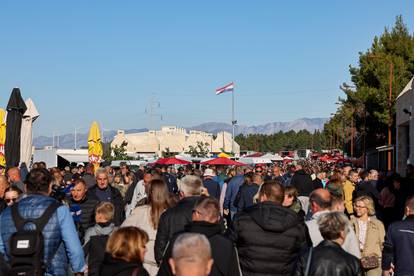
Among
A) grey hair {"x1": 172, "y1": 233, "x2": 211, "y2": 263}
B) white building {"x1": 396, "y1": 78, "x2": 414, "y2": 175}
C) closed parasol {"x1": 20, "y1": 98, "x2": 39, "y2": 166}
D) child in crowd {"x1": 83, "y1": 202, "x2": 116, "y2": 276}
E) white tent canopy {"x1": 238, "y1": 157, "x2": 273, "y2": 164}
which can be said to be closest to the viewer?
grey hair {"x1": 172, "y1": 233, "x2": 211, "y2": 263}

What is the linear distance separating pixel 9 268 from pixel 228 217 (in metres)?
10.6

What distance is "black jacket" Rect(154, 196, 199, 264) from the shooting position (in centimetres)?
643

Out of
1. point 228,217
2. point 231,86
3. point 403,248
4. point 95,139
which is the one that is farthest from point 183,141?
point 403,248

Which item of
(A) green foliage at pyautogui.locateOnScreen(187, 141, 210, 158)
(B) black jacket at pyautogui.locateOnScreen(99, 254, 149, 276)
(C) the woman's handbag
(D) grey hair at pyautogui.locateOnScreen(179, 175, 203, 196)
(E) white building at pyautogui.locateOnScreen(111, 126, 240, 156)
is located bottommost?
(C) the woman's handbag

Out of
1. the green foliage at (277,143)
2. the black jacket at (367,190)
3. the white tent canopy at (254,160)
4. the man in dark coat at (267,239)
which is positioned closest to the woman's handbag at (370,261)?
the man in dark coat at (267,239)

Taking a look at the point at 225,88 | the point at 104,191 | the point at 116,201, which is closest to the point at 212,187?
the point at 116,201

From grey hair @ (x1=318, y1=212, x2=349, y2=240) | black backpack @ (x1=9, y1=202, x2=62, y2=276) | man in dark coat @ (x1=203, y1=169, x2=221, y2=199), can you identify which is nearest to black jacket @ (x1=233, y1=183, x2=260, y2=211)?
man in dark coat @ (x1=203, y1=169, x2=221, y2=199)

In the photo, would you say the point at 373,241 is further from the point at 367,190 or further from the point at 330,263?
the point at 367,190

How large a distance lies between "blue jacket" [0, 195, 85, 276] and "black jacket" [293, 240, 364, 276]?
2064 millimetres

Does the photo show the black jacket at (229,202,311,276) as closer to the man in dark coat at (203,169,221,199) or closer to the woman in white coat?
the woman in white coat

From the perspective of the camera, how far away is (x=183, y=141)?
442 feet

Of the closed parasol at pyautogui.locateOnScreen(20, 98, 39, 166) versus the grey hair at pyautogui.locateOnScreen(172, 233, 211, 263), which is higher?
the closed parasol at pyautogui.locateOnScreen(20, 98, 39, 166)

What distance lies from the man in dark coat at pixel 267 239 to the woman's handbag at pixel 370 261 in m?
2.33

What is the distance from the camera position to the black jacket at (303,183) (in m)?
15.4
